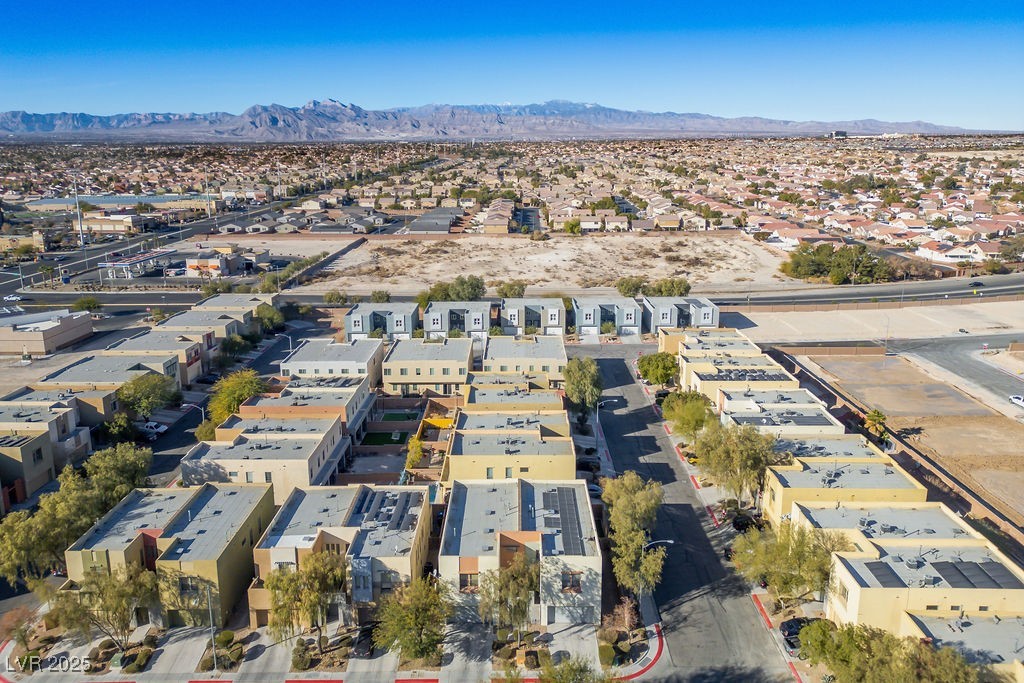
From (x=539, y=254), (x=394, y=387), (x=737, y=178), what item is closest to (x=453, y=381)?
(x=394, y=387)

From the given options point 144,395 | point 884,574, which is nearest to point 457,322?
point 144,395

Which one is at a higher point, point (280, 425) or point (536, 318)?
A: point (280, 425)

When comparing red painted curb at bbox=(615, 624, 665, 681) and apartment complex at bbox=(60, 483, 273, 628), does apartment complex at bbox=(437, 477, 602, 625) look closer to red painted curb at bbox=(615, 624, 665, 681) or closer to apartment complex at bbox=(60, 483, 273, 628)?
red painted curb at bbox=(615, 624, 665, 681)

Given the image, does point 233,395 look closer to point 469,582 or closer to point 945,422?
point 469,582

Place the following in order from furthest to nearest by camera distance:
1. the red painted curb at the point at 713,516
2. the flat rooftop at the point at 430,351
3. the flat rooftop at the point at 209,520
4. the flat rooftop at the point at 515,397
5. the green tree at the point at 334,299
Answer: the green tree at the point at 334,299, the flat rooftop at the point at 430,351, the flat rooftop at the point at 515,397, the red painted curb at the point at 713,516, the flat rooftop at the point at 209,520

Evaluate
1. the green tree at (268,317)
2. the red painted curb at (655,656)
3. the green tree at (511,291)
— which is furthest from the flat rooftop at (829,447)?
the green tree at (268,317)

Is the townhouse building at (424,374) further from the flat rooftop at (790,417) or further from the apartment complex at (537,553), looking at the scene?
the apartment complex at (537,553)
